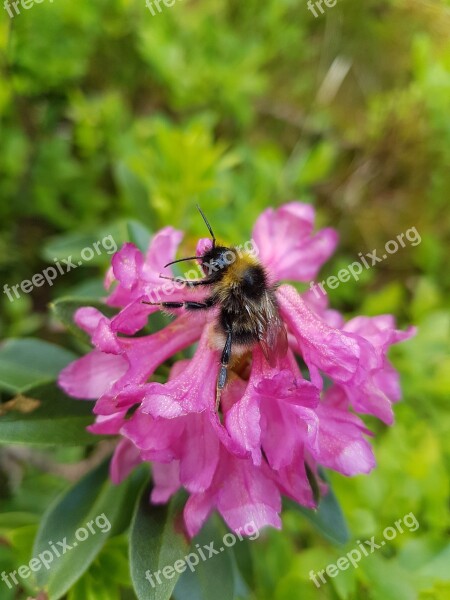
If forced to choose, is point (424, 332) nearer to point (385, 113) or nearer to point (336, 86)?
point (385, 113)

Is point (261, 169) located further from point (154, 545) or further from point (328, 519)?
point (154, 545)

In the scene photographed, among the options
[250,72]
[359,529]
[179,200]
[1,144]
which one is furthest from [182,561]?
[250,72]

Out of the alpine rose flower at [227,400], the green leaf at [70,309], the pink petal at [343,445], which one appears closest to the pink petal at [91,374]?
the alpine rose flower at [227,400]

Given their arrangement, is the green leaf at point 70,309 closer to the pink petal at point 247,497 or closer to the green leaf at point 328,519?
the pink petal at point 247,497

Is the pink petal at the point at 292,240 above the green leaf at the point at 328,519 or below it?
above

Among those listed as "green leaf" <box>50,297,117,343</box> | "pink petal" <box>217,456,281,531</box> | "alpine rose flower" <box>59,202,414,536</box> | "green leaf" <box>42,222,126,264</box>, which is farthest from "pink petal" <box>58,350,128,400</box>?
"green leaf" <box>42,222,126,264</box>

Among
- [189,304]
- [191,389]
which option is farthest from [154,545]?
[189,304]
